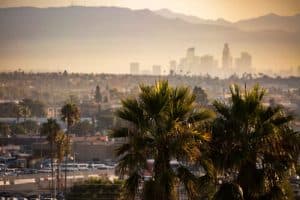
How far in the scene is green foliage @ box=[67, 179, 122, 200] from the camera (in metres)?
10.2

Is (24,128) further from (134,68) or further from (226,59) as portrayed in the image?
(226,59)

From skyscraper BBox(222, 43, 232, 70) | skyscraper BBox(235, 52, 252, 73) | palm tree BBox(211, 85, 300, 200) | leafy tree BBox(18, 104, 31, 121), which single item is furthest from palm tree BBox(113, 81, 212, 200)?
skyscraper BBox(222, 43, 232, 70)

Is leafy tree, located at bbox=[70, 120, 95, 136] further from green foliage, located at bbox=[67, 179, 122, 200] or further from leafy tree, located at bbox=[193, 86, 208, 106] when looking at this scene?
green foliage, located at bbox=[67, 179, 122, 200]

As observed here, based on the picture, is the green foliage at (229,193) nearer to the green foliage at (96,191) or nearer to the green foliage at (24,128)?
the green foliage at (96,191)

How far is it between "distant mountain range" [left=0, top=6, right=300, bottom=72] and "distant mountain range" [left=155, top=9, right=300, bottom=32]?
600 millimetres

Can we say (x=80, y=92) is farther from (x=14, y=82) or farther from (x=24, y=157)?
(x=24, y=157)

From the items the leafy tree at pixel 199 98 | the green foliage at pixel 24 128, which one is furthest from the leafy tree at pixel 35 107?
the leafy tree at pixel 199 98

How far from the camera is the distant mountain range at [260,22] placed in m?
41.5

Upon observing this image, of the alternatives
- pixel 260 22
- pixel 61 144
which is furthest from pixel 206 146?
pixel 260 22

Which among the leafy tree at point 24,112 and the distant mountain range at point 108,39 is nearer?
the leafy tree at point 24,112

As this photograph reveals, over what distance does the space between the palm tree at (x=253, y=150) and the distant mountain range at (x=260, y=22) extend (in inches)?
1465

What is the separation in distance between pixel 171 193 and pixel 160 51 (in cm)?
5523

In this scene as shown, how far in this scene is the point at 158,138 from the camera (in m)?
2.60

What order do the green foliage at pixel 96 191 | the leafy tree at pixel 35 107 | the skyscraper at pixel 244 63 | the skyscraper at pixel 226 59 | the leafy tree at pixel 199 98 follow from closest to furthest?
the leafy tree at pixel 199 98, the green foliage at pixel 96 191, the leafy tree at pixel 35 107, the skyscraper at pixel 244 63, the skyscraper at pixel 226 59
